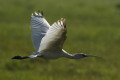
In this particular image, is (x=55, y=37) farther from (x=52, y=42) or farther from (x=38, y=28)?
(x=38, y=28)

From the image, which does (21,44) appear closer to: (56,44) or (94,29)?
(94,29)

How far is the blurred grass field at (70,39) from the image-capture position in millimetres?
9305

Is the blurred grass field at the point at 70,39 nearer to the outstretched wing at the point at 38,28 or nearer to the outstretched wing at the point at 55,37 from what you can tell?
the outstretched wing at the point at 38,28

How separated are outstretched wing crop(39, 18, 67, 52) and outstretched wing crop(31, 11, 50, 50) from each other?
378 mm

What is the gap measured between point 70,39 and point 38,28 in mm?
7469

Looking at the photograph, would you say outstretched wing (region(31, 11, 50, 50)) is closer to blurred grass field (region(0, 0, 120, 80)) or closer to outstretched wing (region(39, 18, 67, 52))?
outstretched wing (region(39, 18, 67, 52))

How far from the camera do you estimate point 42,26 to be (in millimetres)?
5969

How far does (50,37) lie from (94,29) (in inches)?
380

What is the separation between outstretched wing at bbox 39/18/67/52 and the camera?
5.11m

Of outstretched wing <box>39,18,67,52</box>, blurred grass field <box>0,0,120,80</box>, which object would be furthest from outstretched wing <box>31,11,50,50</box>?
blurred grass field <box>0,0,120,80</box>

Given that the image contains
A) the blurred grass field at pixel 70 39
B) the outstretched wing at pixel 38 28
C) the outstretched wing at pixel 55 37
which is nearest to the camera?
the outstretched wing at pixel 55 37

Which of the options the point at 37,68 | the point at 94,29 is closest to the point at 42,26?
the point at 37,68

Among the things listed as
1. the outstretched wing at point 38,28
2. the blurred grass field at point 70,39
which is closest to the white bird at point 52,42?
the outstretched wing at point 38,28

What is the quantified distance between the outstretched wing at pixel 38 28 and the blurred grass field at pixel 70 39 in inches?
92.6
